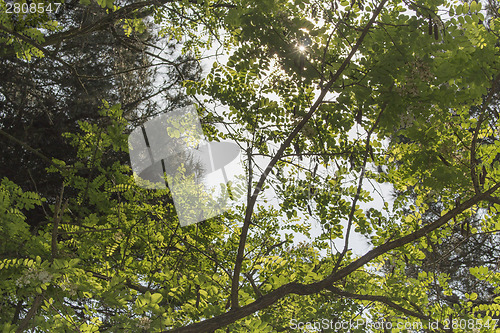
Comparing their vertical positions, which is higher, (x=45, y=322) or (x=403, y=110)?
(x=403, y=110)

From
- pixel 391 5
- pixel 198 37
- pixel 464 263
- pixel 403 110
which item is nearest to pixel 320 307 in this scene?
pixel 403 110

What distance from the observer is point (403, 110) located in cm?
274

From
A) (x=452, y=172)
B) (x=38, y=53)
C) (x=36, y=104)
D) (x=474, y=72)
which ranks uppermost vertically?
(x=36, y=104)

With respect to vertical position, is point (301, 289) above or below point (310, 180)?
below

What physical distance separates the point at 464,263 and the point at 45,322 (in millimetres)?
8963

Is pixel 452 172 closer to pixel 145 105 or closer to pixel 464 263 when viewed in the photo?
pixel 145 105

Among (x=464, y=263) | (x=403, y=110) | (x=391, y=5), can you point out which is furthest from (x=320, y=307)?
(x=464, y=263)

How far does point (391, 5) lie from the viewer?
11.1 ft

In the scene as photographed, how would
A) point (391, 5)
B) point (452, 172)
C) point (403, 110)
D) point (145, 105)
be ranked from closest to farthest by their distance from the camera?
1. point (403, 110)
2. point (452, 172)
3. point (391, 5)
4. point (145, 105)

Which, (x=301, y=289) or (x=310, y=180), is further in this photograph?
(x=310, y=180)

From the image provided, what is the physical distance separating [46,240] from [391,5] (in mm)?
3630

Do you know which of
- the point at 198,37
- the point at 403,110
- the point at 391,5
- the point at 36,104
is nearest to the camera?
the point at 403,110

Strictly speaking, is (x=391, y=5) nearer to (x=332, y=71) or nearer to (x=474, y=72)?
(x=332, y=71)

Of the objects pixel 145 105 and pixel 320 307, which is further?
pixel 145 105
